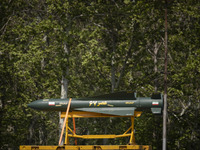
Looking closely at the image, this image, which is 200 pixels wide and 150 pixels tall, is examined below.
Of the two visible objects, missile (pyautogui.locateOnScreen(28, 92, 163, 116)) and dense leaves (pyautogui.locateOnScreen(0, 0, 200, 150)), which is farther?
dense leaves (pyautogui.locateOnScreen(0, 0, 200, 150))

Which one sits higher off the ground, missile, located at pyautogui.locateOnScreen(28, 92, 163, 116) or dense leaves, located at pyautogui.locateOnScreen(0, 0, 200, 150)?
dense leaves, located at pyautogui.locateOnScreen(0, 0, 200, 150)

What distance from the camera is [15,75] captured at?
2450cm

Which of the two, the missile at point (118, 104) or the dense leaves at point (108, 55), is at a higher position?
the dense leaves at point (108, 55)

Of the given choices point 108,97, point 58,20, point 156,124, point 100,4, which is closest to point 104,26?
point 100,4

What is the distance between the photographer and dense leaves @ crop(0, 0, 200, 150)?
24734 millimetres

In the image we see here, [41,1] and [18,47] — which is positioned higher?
[41,1]

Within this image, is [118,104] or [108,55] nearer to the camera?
[118,104]

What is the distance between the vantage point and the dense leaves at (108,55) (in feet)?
81.1

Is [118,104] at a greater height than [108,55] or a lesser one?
lesser

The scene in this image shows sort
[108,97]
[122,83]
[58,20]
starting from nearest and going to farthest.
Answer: [108,97] → [58,20] → [122,83]

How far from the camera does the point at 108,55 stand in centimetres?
2628

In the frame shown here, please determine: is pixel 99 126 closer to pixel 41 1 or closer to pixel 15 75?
pixel 15 75

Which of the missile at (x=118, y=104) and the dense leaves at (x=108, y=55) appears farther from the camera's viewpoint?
the dense leaves at (x=108, y=55)

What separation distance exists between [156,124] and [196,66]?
4.92 m
